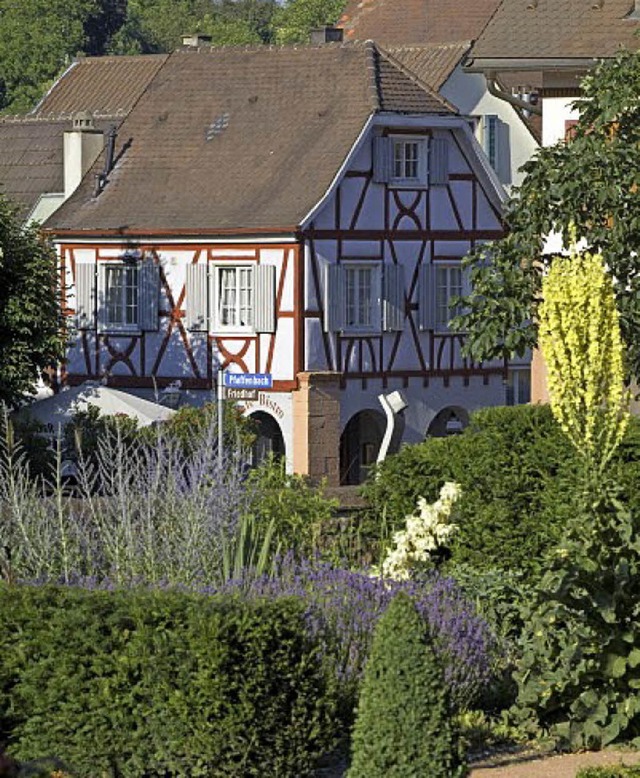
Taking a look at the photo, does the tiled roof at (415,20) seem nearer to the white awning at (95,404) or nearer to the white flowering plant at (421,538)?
the white awning at (95,404)

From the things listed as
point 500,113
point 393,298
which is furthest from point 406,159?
point 500,113

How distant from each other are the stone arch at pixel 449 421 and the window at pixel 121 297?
19.5 ft

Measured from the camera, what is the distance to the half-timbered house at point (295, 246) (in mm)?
42344

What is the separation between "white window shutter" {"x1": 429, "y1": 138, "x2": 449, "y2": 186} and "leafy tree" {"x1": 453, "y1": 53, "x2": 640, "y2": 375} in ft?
78.1

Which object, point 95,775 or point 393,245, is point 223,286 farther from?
point 95,775

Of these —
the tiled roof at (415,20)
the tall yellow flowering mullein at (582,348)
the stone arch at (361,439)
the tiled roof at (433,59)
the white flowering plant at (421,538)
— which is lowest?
the white flowering plant at (421,538)

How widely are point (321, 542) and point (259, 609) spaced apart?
19.0 feet

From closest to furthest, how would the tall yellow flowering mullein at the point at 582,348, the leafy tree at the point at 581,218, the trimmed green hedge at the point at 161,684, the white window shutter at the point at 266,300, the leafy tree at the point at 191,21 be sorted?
the trimmed green hedge at the point at 161,684, the tall yellow flowering mullein at the point at 582,348, the leafy tree at the point at 581,218, the white window shutter at the point at 266,300, the leafy tree at the point at 191,21

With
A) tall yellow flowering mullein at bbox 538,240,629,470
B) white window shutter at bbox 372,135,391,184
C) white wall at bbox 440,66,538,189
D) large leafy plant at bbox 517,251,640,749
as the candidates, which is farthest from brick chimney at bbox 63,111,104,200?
tall yellow flowering mullein at bbox 538,240,629,470

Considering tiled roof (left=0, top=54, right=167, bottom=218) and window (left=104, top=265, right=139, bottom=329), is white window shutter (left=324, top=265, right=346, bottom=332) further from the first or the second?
tiled roof (left=0, top=54, right=167, bottom=218)

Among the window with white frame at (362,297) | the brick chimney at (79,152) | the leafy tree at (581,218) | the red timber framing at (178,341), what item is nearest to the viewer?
the leafy tree at (581,218)

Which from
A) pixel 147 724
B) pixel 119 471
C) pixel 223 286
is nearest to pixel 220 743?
pixel 147 724

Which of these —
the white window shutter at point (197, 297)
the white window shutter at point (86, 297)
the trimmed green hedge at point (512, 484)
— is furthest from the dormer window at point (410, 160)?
the trimmed green hedge at point (512, 484)

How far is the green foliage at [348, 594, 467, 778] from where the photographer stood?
39.5 ft
